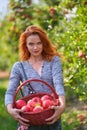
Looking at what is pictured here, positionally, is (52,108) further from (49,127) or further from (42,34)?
(42,34)

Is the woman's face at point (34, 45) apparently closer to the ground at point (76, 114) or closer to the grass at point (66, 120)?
the grass at point (66, 120)

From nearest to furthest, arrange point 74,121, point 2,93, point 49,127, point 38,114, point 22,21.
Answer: point 38,114 < point 49,127 < point 74,121 < point 2,93 < point 22,21

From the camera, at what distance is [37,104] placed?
3.79m

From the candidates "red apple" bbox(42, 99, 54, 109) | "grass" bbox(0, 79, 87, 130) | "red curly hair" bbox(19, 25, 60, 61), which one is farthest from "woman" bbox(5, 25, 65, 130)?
"grass" bbox(0, 79, 87, 130)

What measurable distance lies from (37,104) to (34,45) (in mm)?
541

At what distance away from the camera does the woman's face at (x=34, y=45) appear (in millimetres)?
4074

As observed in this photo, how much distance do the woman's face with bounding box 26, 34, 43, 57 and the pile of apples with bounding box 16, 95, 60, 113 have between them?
16.1 inches

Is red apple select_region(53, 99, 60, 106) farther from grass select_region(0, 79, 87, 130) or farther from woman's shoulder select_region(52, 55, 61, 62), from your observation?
grass select_region(0, 79, 87, 130)

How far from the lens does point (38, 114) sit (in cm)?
369

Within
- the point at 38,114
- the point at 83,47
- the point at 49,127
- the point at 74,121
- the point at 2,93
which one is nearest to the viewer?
the point at 38,114

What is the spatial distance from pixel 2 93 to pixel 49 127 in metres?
4.12

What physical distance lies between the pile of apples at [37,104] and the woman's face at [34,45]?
1.34 ft

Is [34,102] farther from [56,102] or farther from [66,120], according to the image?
[66,120]

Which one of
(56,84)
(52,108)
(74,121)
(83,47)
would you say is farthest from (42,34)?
(74,121)
